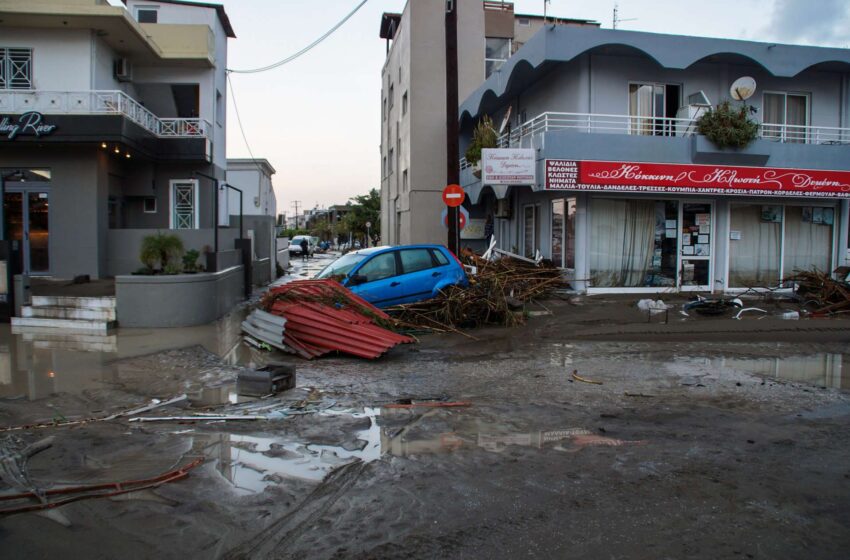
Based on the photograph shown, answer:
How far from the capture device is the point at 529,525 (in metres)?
4.11

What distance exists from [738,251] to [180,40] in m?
19.1

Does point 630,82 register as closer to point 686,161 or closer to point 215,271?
point 686,161

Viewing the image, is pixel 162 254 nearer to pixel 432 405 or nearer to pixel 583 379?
pixel 432 405

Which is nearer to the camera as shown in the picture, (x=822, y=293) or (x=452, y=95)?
(x=452, y=95)

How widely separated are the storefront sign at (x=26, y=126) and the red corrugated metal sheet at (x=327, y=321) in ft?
32.2

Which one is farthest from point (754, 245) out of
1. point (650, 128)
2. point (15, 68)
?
point (15, 68)

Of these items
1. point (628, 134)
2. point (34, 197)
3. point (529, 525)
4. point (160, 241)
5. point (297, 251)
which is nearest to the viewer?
point (529, 525)

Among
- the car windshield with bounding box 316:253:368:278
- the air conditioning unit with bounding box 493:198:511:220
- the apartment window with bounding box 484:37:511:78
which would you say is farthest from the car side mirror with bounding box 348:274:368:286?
the apartment window with bounding box 484:37:511:78

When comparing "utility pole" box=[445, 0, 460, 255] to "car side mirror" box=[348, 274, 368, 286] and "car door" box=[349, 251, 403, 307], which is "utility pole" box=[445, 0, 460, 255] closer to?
"car door" box=[349, 251, 403, 307]

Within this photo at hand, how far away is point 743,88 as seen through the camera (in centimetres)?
1689

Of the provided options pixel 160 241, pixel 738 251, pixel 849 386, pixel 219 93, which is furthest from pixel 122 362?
pixel 219 93

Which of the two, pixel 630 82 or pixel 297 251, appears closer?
pixel 630 82

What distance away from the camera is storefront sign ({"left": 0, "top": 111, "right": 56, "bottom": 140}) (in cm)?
1652

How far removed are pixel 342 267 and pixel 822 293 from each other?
11191 millimetres
